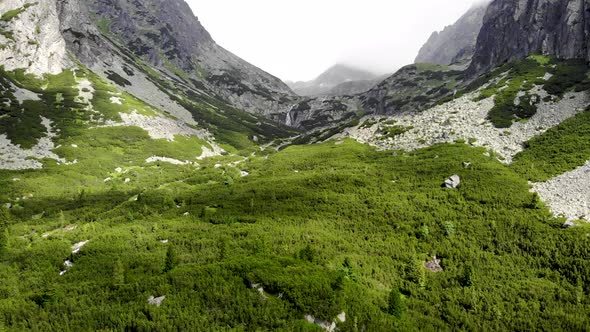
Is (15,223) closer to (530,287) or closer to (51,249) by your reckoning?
(51,249)

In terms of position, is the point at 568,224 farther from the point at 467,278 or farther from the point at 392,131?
the point at 392,131

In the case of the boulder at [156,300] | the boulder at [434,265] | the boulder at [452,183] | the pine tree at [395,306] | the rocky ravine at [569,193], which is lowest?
the boulder at [156,300]

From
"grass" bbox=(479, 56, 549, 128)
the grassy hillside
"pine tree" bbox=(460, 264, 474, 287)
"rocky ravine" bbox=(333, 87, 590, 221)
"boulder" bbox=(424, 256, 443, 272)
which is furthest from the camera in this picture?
"grass" bbox=(479, 56, 549, 128)

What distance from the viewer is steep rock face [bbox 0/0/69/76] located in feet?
290

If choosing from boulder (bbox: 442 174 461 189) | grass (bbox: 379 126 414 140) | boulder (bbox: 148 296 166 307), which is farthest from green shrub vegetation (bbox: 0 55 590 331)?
grass (bbox: 379 126 414 140)

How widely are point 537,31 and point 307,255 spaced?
107751mm

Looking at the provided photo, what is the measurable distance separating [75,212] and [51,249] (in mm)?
10935

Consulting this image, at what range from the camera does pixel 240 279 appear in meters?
15.2

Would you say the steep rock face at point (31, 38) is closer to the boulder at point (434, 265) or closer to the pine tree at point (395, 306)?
the boulder at point (434, 265)

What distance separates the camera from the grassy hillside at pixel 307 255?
46.1ft

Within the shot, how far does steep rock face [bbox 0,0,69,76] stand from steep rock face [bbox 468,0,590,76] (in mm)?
136451

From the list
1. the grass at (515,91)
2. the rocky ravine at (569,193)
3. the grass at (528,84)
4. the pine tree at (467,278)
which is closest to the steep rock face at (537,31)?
the grass at (528,84)

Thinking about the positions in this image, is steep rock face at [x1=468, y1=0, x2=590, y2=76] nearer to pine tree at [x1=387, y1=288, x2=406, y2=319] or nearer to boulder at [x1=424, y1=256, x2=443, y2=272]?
boulder at [x1=424, y1=256, x2=443, y2=272]

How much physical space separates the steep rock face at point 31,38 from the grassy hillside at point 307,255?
72683 millimetres
